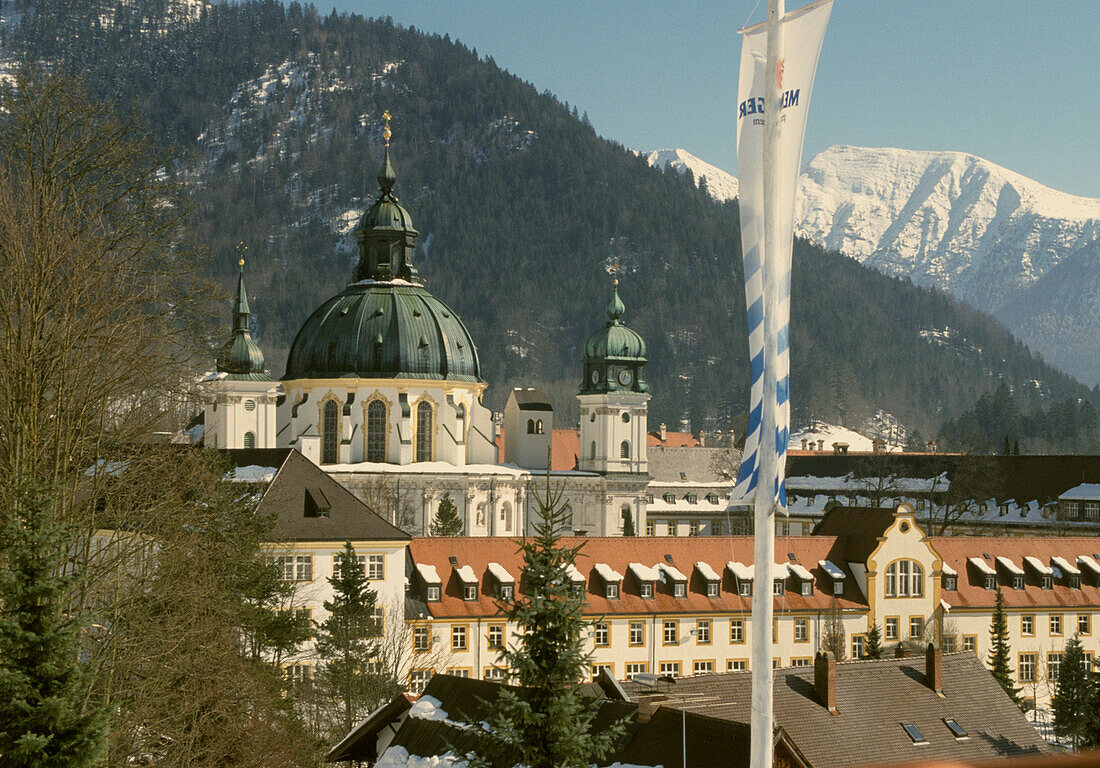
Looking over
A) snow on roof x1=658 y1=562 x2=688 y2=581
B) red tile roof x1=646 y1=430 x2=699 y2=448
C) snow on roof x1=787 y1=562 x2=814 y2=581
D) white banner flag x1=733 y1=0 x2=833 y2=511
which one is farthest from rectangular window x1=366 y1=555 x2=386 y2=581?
red tile roof x1=646 y1=430 x2=699 y2=448

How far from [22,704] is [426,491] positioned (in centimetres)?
8012

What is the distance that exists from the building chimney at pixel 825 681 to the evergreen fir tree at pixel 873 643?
19.7 meters

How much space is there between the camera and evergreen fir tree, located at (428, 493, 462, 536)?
86.2 m

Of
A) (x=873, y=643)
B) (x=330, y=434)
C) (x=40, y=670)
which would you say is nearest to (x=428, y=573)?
(x=873, y=643)

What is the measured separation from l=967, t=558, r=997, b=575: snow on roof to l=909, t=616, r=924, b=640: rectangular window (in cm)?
408

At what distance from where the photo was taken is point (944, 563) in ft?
208

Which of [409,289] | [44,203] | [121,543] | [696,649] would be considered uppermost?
[409,289]

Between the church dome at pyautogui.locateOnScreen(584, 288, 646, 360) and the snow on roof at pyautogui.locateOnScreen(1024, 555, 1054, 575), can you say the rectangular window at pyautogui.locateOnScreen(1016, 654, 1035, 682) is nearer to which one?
the snow on roof at pyautogui.locateOnScreen(1024, 555, 1054, 575)

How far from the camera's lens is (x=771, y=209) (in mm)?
12977

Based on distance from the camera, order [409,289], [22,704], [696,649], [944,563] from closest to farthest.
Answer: [22,704], [696,649], [944,563], [409,289]

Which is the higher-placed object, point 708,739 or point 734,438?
point 734,438

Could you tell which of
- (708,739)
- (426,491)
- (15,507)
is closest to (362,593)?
(708,739)

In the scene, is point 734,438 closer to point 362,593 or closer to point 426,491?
point 426,491

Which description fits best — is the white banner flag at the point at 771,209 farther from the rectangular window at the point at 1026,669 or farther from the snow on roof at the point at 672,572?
the rectangular window at the point at 1026,669
